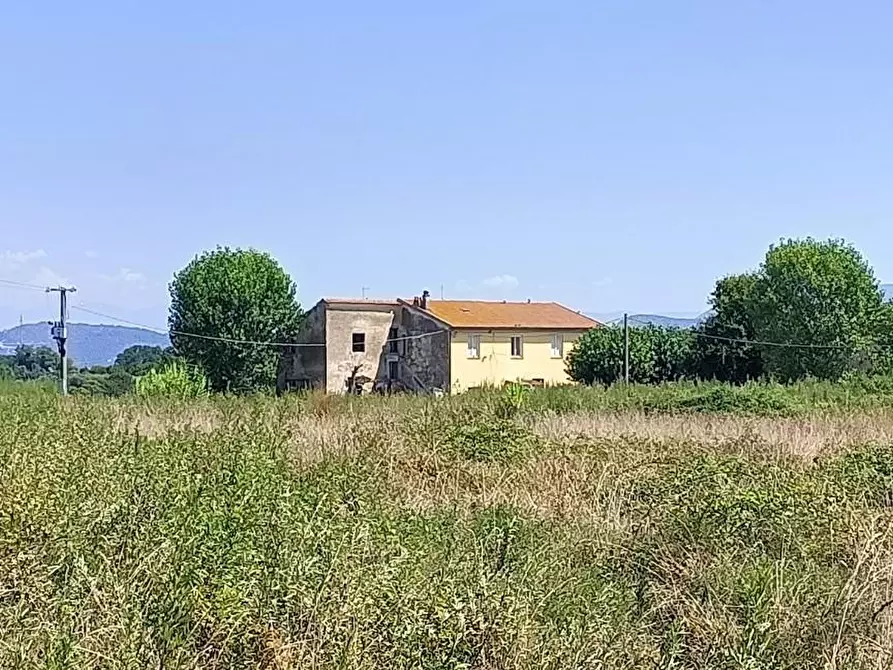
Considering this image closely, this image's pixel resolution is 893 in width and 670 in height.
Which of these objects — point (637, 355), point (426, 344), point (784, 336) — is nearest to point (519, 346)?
point (426, 344)

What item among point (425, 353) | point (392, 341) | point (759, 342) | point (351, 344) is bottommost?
point (425, 353)

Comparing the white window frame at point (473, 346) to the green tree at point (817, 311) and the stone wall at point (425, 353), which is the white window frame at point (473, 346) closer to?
the stone wall at point (425, 353)

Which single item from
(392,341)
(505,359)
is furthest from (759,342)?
(392,341)

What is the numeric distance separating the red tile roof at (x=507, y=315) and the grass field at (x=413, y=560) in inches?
1430

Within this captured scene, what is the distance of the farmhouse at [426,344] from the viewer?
4403cm

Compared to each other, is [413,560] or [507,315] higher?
[507,315]

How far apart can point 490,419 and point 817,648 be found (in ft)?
20.8

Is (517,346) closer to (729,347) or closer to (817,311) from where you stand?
(729,347)

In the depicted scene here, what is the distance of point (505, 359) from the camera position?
45.0 meters

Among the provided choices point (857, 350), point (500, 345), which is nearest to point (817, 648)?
point (857, 350)

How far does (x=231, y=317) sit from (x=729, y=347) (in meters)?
23.6

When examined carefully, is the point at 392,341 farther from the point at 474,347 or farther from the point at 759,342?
the point at 759,342

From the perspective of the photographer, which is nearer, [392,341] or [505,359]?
[505,359]

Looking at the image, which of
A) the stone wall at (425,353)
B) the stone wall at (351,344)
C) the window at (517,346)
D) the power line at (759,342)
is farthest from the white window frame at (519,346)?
the stone wall at (351,344)
